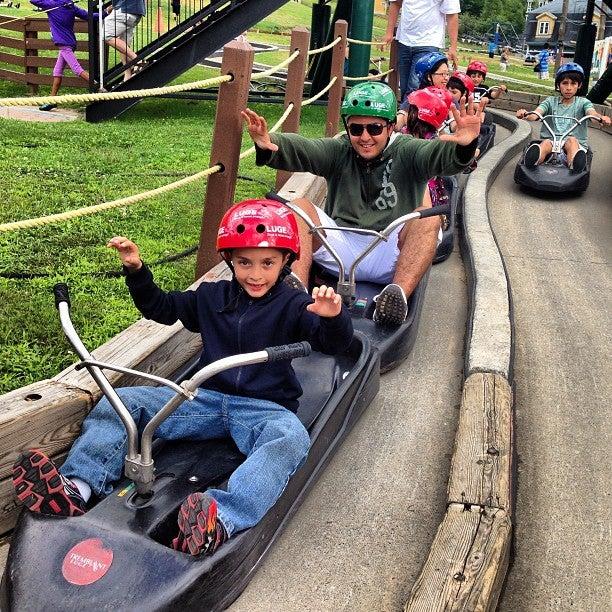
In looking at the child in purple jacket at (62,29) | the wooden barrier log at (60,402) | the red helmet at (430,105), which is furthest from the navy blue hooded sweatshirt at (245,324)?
the child in purple jacket at (62,29)

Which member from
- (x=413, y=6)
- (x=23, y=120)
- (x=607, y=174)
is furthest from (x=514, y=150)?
(x=23, y=120)

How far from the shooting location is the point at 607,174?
33.5 ft

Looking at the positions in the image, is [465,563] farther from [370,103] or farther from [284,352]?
[370,103]

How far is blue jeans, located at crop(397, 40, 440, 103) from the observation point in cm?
859

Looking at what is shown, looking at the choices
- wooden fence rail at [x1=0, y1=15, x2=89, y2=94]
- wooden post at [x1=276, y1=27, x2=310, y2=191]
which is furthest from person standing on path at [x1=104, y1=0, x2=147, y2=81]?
wooden post at [x1=276, y1=27, x2=310, y2=191]

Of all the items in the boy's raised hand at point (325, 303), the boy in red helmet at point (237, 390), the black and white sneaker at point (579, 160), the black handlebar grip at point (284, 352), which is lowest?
the black and white sneaker at point (579, 160)

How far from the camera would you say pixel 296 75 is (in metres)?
6.23

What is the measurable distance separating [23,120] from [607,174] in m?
6.88

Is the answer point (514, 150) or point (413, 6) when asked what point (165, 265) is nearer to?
Result: point (413, 6)

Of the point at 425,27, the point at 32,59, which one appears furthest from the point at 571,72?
the point at 32,59

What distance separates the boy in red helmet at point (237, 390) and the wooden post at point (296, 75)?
3.24m

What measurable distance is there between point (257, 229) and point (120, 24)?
25.7 ft

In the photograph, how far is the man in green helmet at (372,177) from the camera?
4434 millimetres

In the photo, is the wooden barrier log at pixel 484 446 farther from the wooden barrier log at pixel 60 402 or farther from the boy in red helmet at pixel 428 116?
the boy in red helmet at pixel 428 116
